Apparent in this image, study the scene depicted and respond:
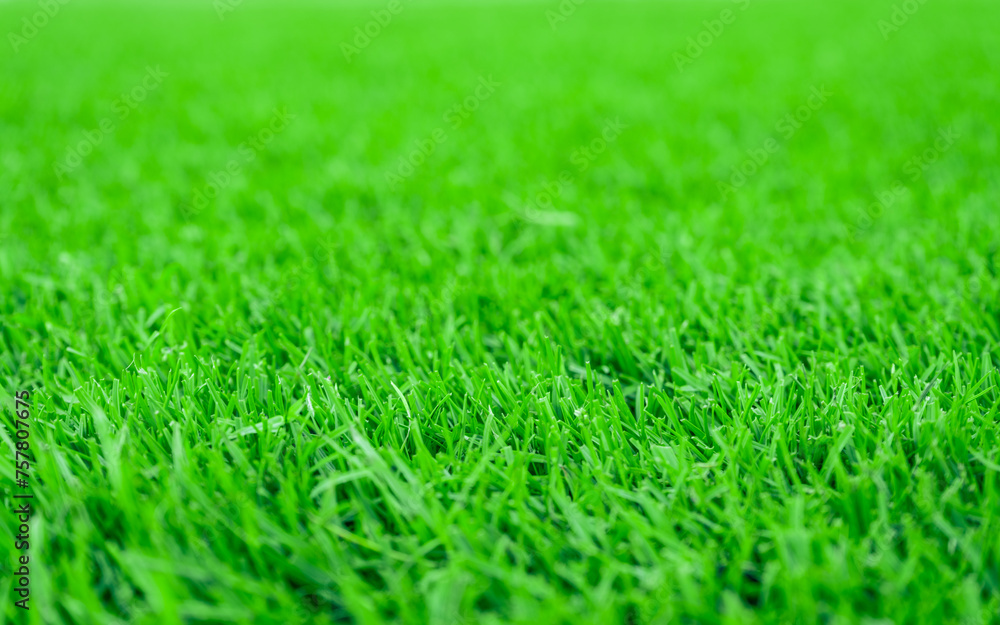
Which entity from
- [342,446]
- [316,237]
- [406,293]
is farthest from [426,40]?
[342,446]

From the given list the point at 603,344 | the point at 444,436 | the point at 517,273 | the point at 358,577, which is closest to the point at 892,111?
the point at 517,273

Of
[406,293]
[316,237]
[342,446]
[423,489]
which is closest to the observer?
[423,489]

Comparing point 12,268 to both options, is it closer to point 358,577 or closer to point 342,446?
point 342,446

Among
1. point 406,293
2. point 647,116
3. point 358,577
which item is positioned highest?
point 647,116

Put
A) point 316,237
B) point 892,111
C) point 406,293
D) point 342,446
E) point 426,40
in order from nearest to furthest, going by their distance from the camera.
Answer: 1. point 342,446
2. point 406,293
3. point 316,237
4. point 892,111
5. point 426,40

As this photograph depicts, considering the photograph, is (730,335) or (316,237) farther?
(316,237)

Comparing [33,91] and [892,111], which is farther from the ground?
[892,111]
